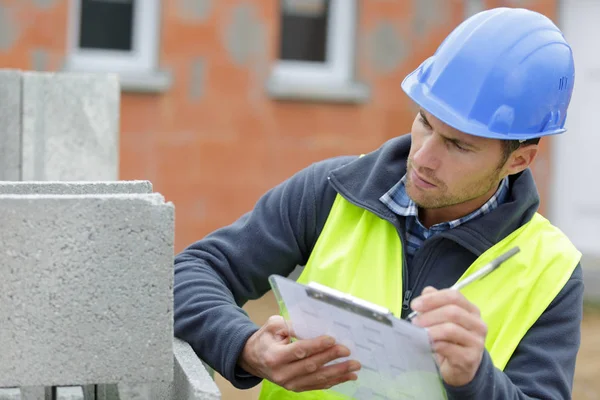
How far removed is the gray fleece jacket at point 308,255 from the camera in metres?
2.40

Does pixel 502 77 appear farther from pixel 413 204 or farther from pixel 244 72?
pixel 244 72

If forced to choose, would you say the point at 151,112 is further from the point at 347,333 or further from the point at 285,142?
the point at 347,333

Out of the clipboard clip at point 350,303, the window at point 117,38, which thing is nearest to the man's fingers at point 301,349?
the clipboard clip at point 350,303

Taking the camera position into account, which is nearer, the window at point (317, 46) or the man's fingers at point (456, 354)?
the man's fingers at point (456, 354)

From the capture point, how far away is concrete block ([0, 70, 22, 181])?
3.77 meters

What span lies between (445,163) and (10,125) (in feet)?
5.99

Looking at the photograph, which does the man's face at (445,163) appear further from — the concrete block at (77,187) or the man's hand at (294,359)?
the concrete block at (77,187)

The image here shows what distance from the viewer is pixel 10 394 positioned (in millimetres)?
1925

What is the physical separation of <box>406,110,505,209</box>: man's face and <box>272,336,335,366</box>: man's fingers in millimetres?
486

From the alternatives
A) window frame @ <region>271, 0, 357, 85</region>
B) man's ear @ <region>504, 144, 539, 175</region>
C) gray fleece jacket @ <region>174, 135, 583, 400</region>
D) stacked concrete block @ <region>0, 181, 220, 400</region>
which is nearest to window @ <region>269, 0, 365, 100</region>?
window frame @ <region>271, 0, 357, 85</region>

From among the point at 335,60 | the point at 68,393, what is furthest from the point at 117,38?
the point at 68,393

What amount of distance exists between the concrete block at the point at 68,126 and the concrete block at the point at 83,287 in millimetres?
1968

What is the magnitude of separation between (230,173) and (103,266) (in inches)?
269

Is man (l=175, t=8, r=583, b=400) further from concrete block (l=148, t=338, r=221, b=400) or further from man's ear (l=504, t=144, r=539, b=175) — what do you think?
concrete block (l=148, t=338, r=221, b=400)
